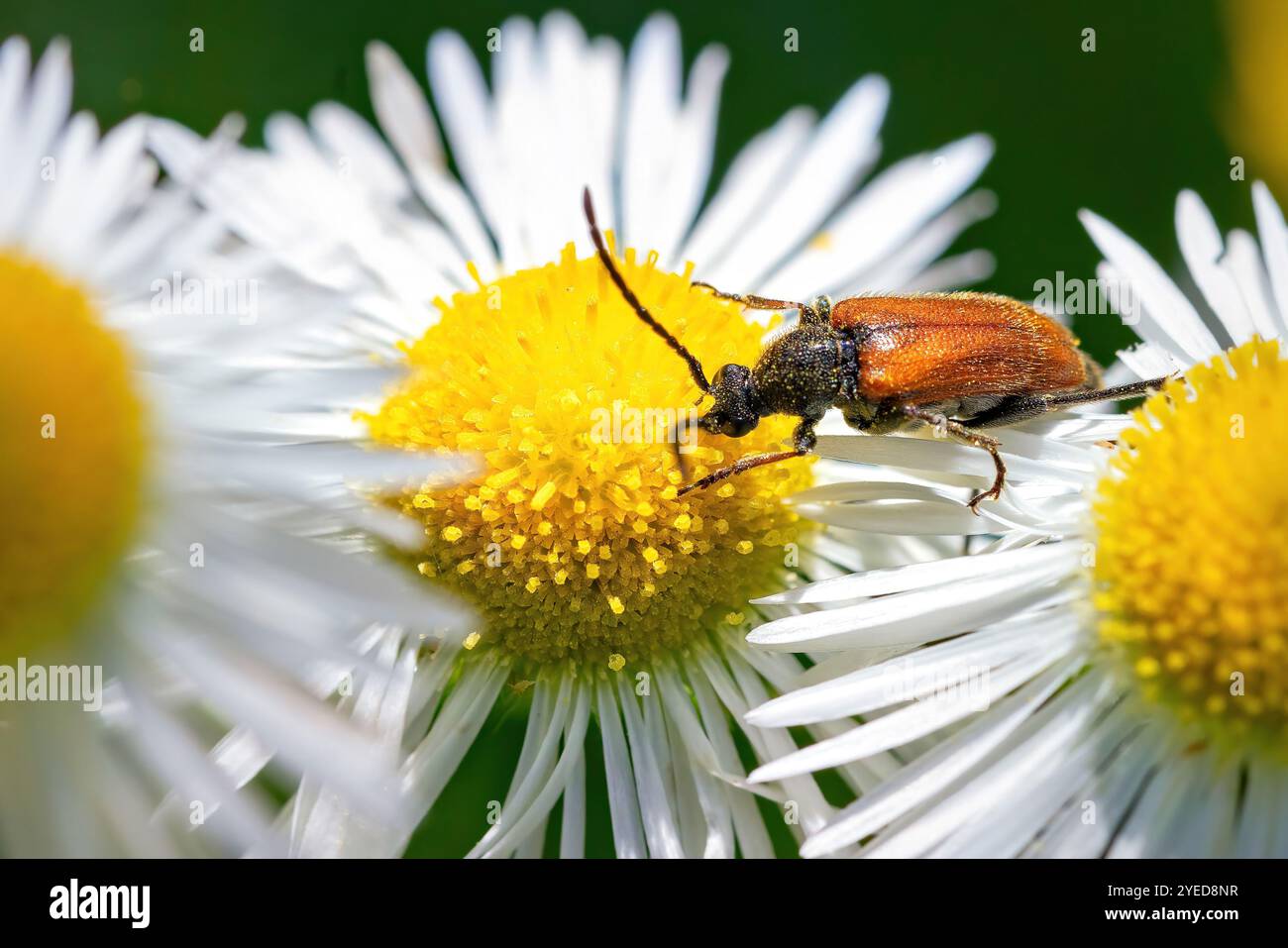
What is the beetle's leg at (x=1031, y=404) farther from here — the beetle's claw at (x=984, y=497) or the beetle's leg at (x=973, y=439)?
the beetle's claw at (x=984, y=497)

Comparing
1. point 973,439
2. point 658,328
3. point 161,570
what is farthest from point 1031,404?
point 161,570

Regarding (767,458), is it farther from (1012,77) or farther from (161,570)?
(1012,77)

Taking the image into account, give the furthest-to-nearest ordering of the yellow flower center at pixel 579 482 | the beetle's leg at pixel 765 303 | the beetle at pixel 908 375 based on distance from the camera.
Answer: the beetle's leg at pixel 765 303 < the beetle at pixel 908 375 < the yellow flower center at pixel 579 482

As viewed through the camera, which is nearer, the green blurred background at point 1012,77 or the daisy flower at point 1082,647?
the daisy flower at point 1082,647

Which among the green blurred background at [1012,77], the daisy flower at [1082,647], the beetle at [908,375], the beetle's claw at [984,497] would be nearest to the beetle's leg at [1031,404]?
the beetle at [908,375]

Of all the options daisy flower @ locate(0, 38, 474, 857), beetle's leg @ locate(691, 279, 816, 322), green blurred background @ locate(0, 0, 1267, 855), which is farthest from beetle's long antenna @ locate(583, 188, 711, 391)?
green blurred background @ locate(0, 0, 1267, 855)

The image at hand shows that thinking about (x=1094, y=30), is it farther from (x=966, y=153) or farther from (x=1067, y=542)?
(x=1067, y=542)
